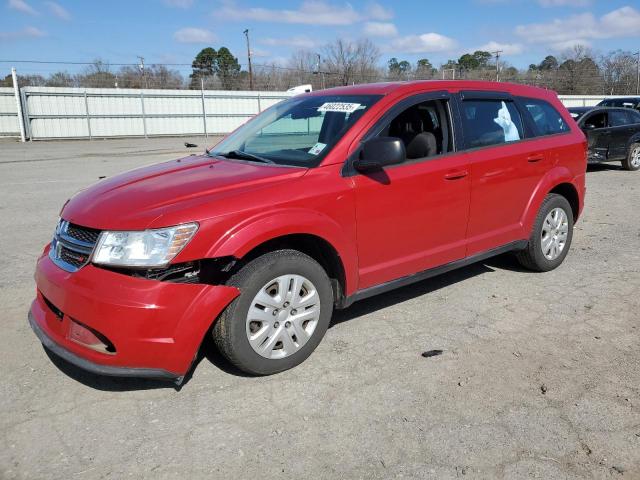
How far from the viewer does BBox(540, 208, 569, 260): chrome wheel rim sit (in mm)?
5184

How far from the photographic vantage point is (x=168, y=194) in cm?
320

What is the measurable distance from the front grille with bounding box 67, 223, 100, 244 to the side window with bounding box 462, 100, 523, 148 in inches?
114

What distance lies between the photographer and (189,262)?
2973mm

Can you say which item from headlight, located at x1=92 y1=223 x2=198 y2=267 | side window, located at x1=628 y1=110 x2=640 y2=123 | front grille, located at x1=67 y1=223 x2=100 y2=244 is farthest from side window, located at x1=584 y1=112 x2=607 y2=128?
front grille, located at x1=67 y1=223 x2=100 y2=244

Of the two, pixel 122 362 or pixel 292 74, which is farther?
pixel 292 74

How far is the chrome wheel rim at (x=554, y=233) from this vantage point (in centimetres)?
518

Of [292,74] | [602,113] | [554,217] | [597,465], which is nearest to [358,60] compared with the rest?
[292,74]

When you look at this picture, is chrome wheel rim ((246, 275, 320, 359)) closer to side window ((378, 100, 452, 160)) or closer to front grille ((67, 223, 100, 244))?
front grille ((67, 223, 100, 244))

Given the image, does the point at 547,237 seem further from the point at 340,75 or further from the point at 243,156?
the point at 340,75

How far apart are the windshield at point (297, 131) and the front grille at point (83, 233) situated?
1301 mm

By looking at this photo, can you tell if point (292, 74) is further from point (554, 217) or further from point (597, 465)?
point (597, 465)

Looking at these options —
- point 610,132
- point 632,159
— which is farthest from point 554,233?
point 632,159

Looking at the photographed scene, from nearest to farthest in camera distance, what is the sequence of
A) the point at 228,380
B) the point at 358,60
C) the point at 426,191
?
the point at 228,380 < the point at 426,191 < the point at 358,60

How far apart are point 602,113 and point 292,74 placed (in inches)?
1227
